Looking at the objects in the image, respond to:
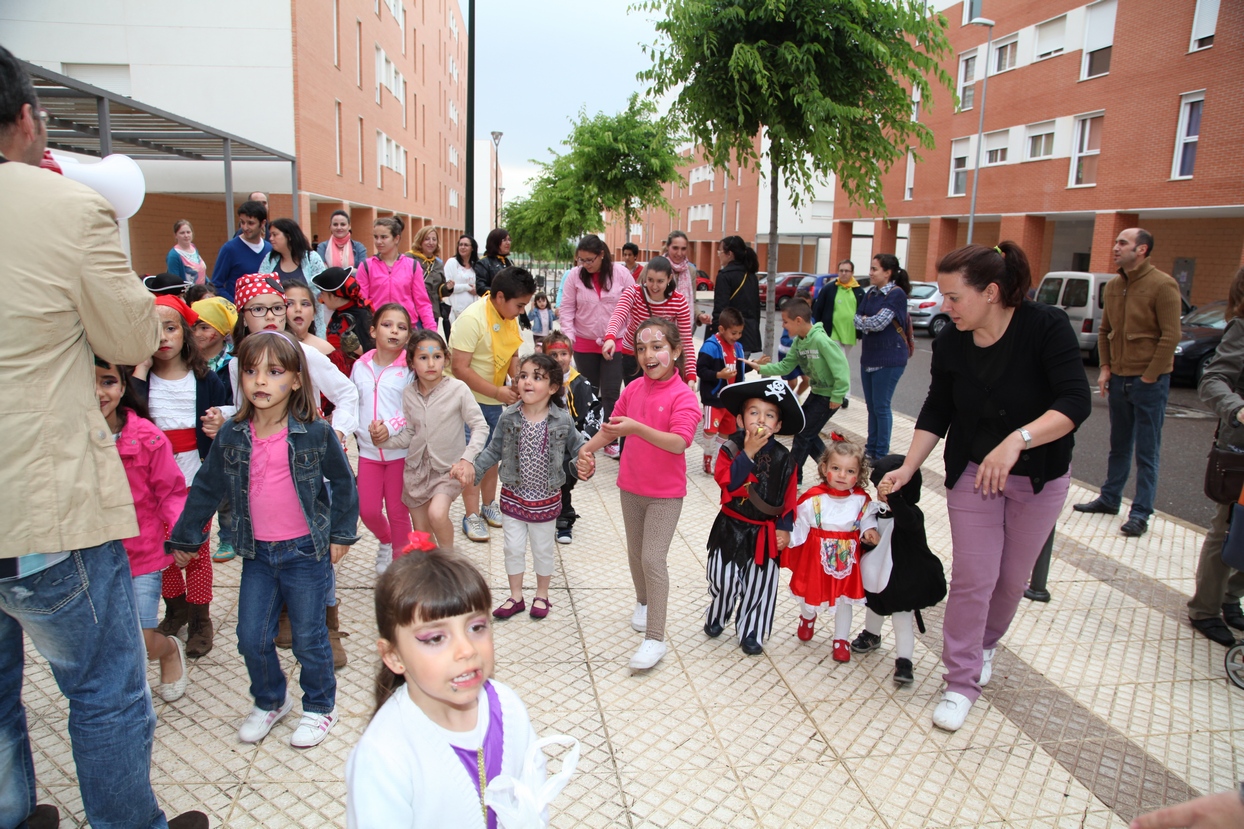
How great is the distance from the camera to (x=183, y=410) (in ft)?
12.8

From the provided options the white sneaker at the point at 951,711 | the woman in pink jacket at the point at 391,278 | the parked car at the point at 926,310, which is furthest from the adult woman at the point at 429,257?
the parked car at the point at 926,310

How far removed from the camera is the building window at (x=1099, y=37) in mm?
22641

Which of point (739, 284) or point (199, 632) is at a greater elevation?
point (739, 284)

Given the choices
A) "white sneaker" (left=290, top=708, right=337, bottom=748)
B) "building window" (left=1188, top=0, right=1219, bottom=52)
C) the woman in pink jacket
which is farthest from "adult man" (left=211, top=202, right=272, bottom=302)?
"building window" (left=1188, top=0, right=1219, bottom=52)

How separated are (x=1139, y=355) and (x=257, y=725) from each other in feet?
19.3

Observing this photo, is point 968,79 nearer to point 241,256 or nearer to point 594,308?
point 594,308

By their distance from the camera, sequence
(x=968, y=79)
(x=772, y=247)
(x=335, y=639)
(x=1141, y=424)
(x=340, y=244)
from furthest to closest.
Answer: (x=968, y=79) → (x=772, y=247) → (x=340, y=244) → (x=1141, y=424) → (x=335, y=639)

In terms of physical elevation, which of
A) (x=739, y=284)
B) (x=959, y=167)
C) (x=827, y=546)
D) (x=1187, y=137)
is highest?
(x=959, y=167)

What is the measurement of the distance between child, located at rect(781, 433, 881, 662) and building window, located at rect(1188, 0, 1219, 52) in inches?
878

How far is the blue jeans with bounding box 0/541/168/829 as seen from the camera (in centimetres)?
209

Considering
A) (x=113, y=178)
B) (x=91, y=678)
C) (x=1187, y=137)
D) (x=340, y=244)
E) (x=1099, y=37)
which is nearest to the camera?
(x=91, y=678)

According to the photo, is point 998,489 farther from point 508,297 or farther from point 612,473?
point 612,473

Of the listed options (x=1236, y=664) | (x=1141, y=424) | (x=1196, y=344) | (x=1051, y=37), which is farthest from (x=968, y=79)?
(x=1236, y=664)

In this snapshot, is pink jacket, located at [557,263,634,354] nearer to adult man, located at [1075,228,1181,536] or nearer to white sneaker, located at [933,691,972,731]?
adult man, located at [1075,228,1181,536]
